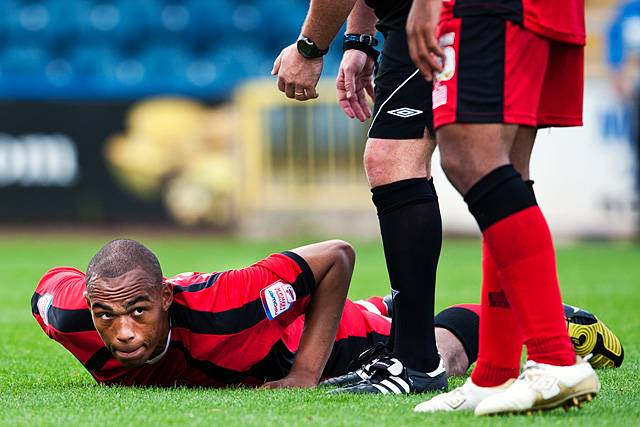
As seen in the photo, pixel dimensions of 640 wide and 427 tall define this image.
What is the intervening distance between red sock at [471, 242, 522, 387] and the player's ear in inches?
35.5

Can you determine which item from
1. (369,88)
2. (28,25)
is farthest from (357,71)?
(28,25)

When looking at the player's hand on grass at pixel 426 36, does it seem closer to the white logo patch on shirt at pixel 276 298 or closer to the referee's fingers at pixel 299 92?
the referee's fingers at pixel 299 92

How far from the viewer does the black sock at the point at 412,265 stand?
10.1ft

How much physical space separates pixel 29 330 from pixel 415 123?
252cm

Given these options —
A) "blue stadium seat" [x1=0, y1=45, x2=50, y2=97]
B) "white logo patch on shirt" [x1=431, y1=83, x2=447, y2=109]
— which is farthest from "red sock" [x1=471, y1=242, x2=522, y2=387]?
"blue stadium seat" [x1=0, y1=45, x2=50, y2=97]

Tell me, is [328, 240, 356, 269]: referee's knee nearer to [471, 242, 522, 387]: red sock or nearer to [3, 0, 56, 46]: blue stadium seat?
[471, 242, 522, 387]: red sock

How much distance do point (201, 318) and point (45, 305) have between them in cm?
47

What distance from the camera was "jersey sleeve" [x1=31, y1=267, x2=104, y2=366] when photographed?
3.13 meters

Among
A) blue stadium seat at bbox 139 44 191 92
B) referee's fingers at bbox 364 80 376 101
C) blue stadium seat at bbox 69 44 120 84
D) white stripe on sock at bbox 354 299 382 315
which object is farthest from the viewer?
blue stadium seat at bbox 69 44 120 84

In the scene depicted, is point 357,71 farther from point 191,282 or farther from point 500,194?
point 500,194

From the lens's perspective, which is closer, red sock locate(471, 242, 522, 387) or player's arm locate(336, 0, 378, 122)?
red sock locate(471, 242, 522, 387)

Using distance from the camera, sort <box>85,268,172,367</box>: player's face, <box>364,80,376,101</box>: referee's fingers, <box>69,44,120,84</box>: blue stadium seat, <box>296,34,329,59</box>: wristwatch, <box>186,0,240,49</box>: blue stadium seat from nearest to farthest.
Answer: <box>85,268,172,367</box>: player's face → <box>296,34,329,59</box>: wristwatch → <box>364,80,376,101</box>: referee's fingers → <box>69,44,120,84</box>: blue stadium seat → <box>186,0,240,49</box>: blue stadium seat

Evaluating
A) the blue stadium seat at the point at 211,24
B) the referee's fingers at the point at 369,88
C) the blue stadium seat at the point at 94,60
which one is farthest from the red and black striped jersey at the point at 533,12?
the blue stadium seat at the point at 211,24

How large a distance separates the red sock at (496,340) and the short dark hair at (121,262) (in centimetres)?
92
